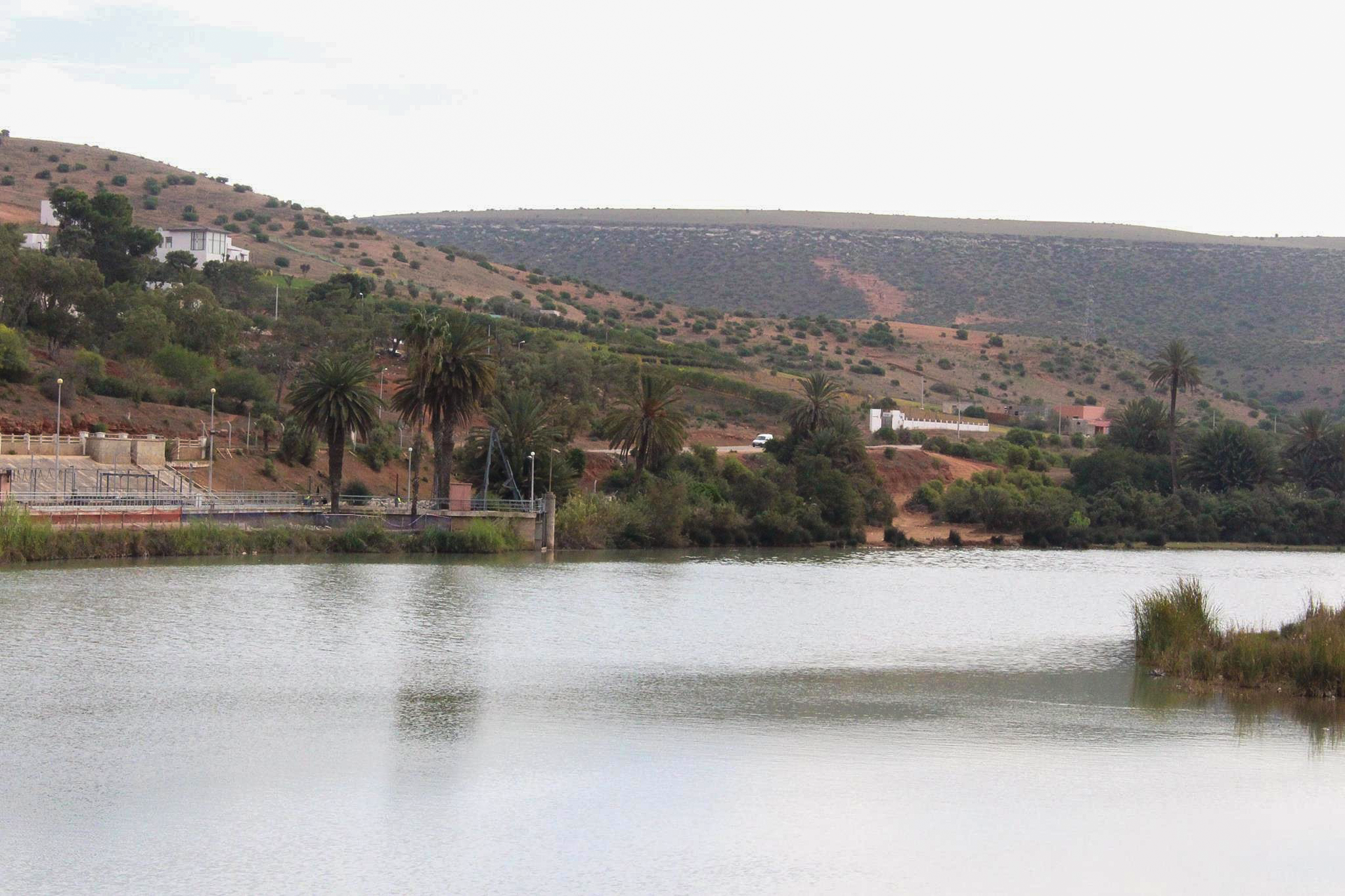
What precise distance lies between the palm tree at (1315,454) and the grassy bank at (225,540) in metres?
51.6

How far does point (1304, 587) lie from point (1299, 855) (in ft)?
127

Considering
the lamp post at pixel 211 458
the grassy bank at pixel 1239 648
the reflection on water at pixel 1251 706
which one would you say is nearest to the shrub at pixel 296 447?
the lamp post at pixel 211 458

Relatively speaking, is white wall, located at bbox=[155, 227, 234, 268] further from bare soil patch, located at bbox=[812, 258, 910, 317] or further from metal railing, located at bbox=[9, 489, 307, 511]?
bare soil patch, located at bbox=[812, 258, 910, 317]

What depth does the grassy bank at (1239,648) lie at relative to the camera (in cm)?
2953

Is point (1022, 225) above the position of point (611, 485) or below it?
above

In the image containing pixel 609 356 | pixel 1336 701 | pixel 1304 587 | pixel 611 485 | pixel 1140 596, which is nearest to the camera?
pixel 1336 701

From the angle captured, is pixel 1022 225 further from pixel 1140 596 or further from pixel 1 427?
pixel 1140 596

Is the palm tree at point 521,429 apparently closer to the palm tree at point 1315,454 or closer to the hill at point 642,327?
the hill at point 642,327

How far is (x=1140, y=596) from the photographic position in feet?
125

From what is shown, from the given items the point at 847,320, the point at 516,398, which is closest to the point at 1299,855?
the point at 516,398

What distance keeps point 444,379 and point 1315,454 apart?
180 ft


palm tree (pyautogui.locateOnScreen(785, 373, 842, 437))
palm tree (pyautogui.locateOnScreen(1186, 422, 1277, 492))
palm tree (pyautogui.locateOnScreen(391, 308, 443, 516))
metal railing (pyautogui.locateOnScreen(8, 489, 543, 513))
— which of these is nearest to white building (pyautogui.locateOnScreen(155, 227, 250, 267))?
palm tree (pyautogui.locateOnScreen(785, 373, 842, 437))

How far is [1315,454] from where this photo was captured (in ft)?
298

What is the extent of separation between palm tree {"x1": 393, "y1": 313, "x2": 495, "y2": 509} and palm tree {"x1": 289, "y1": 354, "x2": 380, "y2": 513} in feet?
7.52
